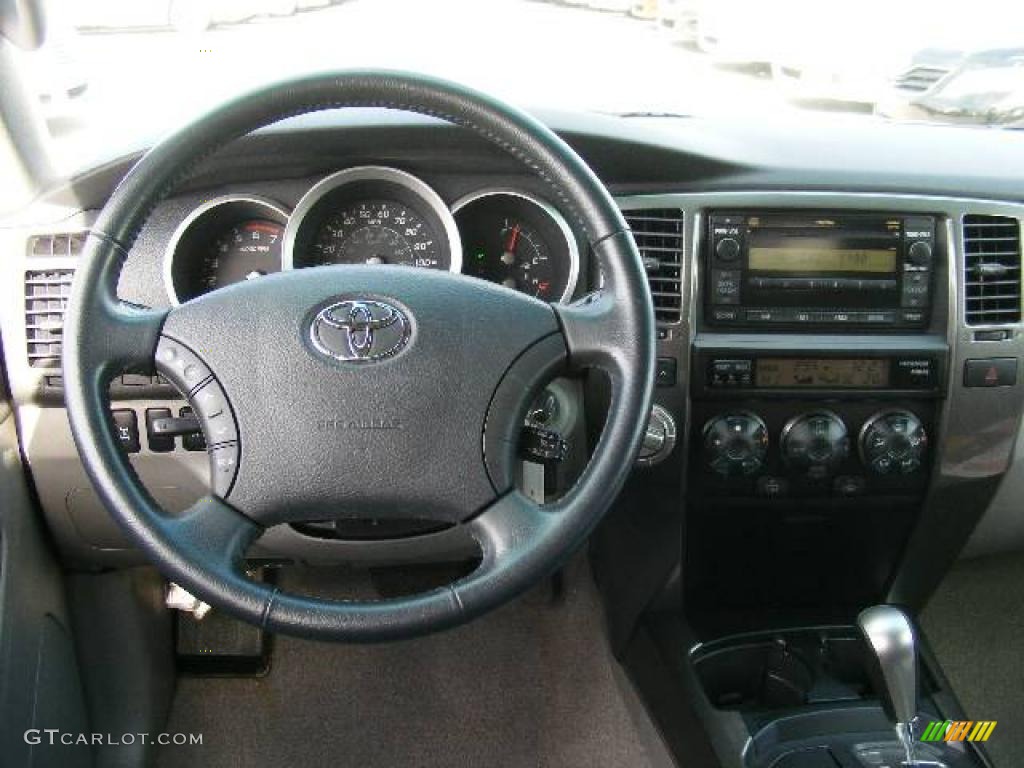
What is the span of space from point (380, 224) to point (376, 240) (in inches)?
1.2

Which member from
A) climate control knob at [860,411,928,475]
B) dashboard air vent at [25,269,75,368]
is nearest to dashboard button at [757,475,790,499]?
climate control knob at [860,411,928,475]

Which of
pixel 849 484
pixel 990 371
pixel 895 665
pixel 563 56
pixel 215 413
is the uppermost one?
pixel 563 56

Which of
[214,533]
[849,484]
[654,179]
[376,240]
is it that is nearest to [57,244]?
[376,240]

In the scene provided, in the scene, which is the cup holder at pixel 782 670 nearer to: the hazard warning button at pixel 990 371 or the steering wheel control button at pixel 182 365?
the hazard warning button at pixel 990 371

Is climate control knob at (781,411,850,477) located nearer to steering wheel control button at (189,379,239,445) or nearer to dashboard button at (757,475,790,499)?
dashboard button at (757,475,790,499)

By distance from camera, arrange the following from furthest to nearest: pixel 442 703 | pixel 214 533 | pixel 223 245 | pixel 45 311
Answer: pixel 442 703
pixel 223 245
pixel 45 311
pixel 214 533

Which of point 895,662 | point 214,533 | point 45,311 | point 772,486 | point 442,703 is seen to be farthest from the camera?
point 442,703

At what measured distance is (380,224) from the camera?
1.76 metres

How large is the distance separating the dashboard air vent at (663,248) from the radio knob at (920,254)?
0.43 meters

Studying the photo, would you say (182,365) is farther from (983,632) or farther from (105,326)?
(983,632)

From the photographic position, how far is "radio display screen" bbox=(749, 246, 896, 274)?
1.81m

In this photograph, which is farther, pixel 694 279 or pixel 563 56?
pixel 563 56

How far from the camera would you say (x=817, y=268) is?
1821 mm

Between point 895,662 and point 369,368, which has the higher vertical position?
point 369,368
